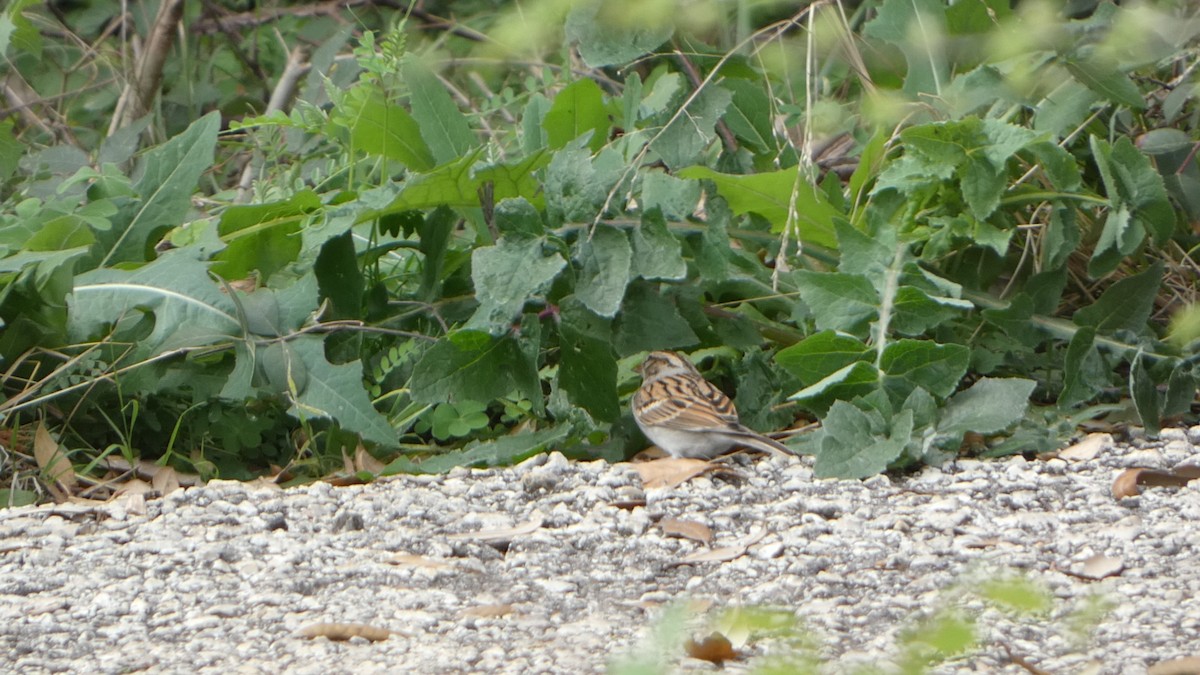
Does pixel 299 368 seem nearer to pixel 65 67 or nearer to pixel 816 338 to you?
pixel 816 338

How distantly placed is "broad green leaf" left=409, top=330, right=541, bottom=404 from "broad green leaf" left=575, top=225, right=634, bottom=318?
0.86 ft

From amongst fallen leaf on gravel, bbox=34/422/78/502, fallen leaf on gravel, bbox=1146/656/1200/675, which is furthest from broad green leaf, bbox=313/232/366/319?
fallen leaf on gravel, bbox=1146/656/1200/675

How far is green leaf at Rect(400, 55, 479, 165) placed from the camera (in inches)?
176

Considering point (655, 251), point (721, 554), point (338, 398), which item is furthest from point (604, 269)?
point (721, 554)

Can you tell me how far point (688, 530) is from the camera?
311cm

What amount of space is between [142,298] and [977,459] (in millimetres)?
2361

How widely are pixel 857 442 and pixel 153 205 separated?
242cm

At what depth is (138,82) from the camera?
7859 mm

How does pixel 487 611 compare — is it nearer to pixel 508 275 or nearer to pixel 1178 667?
pixel 1178 667

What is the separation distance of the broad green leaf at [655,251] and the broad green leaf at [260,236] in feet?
3.76

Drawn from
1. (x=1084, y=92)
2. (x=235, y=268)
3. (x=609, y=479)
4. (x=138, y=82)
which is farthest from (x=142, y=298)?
(x=138, y=82)

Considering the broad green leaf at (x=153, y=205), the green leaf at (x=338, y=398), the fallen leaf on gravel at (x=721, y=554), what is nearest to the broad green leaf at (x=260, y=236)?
the broad green leaf at (x=153, y=205)

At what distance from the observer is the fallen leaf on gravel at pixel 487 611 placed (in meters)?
2.57

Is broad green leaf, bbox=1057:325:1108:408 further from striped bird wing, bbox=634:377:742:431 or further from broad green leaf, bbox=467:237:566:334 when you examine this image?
broad green leaf, bbox=467:237:566:334
